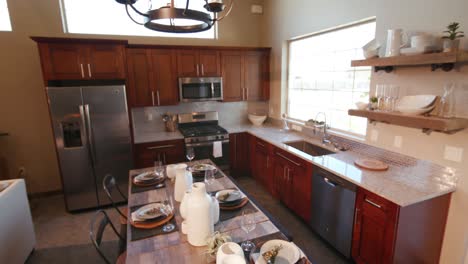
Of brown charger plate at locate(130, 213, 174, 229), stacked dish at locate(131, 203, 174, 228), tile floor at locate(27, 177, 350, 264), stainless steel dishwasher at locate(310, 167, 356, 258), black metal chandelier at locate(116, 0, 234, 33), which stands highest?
black metal chandelier at locate(116, 0, 234, 33)

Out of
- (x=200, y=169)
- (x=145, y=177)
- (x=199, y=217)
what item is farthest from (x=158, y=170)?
(x=199, y=217)

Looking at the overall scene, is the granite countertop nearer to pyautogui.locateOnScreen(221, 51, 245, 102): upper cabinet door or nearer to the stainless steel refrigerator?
pyautogui.locateOnScreen(221, 51, 245, 102): upper cabinet door

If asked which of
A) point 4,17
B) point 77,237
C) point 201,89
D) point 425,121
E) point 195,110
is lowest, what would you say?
point 77,237

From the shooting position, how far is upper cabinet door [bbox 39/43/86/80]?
10.0ft

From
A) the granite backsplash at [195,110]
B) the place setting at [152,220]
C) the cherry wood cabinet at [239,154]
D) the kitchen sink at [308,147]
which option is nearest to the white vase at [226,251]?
the place setting at [152,220]

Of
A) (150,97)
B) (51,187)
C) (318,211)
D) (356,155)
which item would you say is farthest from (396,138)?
(51,187)

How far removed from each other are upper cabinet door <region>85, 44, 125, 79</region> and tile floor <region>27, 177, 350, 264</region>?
185 centimetres

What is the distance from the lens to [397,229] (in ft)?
5.86

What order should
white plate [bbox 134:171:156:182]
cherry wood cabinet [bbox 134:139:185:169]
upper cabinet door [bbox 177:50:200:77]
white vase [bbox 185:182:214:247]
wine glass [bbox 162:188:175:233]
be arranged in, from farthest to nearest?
upper cabinet door [bbox 177:50:200:77], cherry wood cabinet [bbox 134:139:185:169], white plate [bbox 134:171:156:182], wine glass [bbox 162:188:175:233], white vase [bbox 185:182:214:247]

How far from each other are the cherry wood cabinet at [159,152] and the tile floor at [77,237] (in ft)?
2.62

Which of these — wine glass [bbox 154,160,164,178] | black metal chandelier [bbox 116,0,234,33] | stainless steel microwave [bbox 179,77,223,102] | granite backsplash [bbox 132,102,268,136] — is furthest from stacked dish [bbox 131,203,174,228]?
granite backsplash [bbox 132,102,268,136]

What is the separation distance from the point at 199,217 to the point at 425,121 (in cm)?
179

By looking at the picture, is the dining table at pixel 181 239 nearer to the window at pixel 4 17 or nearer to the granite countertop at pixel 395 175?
the granite countertop at pixel 395 175

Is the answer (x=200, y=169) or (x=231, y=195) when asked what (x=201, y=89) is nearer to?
(x=200, y=169)
